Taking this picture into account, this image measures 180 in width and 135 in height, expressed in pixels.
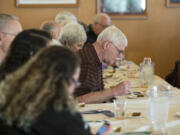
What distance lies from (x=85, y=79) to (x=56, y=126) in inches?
57.5

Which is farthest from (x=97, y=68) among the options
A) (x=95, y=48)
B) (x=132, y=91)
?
(x=132, y=91)

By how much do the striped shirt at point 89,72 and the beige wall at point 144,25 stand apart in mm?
3697

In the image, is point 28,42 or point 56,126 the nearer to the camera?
point 56,126

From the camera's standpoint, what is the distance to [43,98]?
115cm

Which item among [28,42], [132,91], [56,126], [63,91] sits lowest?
[132,91]

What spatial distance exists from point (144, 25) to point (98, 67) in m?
3.85

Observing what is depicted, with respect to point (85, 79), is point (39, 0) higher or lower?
higher

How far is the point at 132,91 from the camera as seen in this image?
115 inches

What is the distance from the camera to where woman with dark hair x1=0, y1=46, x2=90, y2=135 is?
3.76 feet

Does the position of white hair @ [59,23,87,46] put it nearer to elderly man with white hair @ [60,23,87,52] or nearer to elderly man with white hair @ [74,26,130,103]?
elderly man with white hair @ [60,23,87,52]

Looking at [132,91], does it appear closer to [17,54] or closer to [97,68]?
[97,68]

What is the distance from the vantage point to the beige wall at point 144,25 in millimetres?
6328

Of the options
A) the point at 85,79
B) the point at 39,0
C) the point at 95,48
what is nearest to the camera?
the point at 85,79

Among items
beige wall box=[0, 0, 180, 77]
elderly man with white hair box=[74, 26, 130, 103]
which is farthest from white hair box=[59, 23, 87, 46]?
beige wall box=[0, 0, 180, 77]
